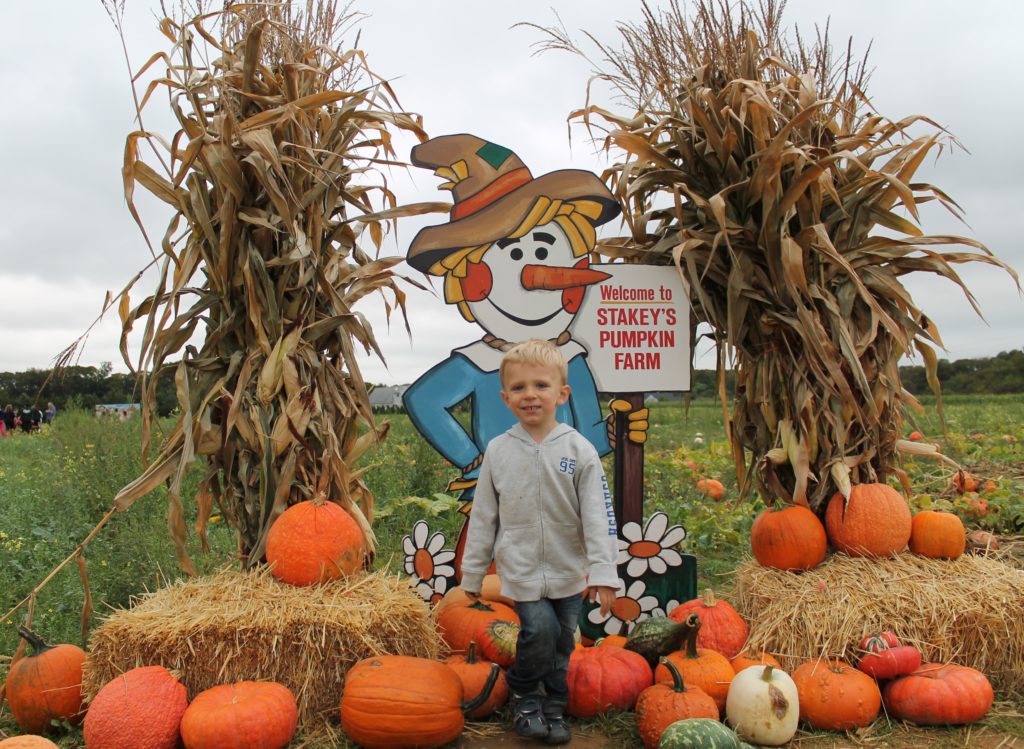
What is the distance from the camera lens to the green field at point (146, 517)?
463cm

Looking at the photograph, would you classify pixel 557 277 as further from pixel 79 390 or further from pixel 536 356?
pixel 79 390

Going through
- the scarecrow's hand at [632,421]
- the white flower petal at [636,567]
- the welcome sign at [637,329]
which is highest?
the welcome sign at [637,329]

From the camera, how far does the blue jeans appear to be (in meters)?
3.39

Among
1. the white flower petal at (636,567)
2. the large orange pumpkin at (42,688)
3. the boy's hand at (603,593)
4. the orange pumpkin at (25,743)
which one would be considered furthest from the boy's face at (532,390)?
the large orange pumpkin at (42,688)

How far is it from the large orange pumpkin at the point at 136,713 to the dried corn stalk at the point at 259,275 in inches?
30.0

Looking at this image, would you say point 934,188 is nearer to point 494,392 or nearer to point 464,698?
point 494,392

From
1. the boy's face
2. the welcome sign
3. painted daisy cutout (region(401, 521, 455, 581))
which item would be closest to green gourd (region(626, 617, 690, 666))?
painted daisy cutout (region(401, 521, 455, 581))

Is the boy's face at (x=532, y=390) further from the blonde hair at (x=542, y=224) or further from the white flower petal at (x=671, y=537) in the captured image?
the white flower petal at (x=671, y=537)

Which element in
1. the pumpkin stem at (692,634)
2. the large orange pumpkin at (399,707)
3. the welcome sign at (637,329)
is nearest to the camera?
the large orange pumpkin at (399,707)

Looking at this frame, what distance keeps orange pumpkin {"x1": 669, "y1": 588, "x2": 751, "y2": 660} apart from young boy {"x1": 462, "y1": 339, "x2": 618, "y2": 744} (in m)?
0.77

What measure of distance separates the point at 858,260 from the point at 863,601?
6.04 feet

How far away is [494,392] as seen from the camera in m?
4.45

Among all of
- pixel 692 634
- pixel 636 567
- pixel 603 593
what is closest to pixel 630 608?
pixel 636 567

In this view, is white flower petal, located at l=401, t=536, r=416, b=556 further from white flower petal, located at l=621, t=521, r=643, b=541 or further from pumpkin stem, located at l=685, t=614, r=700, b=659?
pumpkin stem, located at l=685, t=614, r=700, b=659
